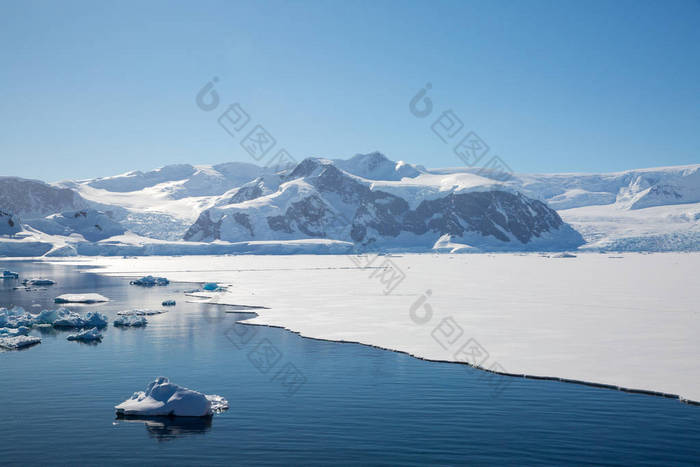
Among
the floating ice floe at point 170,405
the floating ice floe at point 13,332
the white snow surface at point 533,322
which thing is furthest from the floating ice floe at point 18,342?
the floating ice floe at point 170,405

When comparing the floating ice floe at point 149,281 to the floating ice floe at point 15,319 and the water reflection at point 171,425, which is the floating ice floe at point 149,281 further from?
the water reflection at point 171,425

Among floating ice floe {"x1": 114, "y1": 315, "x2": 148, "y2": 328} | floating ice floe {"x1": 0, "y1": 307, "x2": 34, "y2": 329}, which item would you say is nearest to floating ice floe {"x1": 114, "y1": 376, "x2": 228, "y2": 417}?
floating ice floe {"x1": 114, "y1": 315, "x2": 148, "y2": 328}

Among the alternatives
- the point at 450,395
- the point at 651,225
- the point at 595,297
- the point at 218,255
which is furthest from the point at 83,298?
the point at 651,225

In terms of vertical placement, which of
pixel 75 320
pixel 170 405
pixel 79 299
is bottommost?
pixel 170 405

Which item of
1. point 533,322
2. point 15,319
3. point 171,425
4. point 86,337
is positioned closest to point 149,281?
point 15,319

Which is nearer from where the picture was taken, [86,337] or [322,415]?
[322,415]

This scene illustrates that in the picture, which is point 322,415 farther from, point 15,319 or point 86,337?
point 15,319
